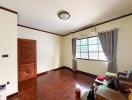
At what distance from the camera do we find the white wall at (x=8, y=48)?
2.45m

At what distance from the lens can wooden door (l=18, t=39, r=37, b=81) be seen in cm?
364

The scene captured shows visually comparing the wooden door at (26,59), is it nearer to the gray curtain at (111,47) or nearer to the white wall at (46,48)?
the white wall at (46,48)

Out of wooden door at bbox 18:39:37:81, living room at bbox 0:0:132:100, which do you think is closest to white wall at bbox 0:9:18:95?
living room at bbox 0:0:132:100

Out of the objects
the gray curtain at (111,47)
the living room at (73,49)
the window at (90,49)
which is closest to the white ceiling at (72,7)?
the living room at (73,49)

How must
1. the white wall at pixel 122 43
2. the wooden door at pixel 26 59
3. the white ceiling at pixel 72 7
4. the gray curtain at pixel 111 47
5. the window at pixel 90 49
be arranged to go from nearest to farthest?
the white ceiling at pixel 72 7 → the white wall at pixel 122 43 → the gray curtain at pixel 111 47 → the wooden door at pixel 26 59 → the window at pixel 90 49

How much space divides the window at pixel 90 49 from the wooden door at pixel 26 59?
226 cm

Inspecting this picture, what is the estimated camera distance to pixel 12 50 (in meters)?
2.64

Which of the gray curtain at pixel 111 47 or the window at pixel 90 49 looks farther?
the window at pixel 90 49

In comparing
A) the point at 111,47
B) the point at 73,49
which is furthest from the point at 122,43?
the point at 73,49

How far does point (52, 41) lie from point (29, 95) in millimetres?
3214

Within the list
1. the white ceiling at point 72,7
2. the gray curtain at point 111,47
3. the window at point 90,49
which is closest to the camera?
the white ceiling at point 72,7

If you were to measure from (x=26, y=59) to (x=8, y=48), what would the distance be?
137 centimetres

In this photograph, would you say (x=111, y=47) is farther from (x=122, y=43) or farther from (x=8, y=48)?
(x=8, y=48)

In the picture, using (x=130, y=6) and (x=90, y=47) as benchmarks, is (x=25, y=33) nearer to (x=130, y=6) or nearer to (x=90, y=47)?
(x=90, y=47)
